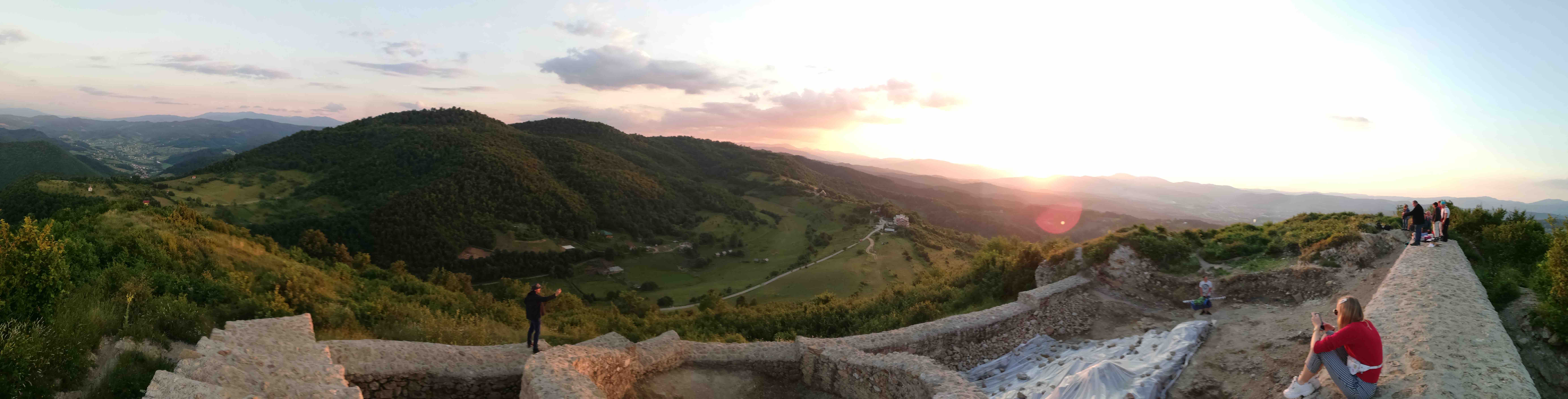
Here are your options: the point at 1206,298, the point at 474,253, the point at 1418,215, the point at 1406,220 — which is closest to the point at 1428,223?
the point at 1406,220

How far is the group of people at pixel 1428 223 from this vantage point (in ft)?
41.7

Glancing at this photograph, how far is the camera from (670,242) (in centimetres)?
8544

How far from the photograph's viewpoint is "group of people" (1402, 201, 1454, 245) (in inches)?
500

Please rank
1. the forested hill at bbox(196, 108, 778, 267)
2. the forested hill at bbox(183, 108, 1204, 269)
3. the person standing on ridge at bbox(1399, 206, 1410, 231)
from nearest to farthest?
the person standing on ridge at bbox(1399, 206, 1410, 231), the forested hill at bbox(196, 108, 778, 267), the forested hill at bbox(183, 108, 1204, 269)

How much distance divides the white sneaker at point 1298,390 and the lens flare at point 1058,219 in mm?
115013

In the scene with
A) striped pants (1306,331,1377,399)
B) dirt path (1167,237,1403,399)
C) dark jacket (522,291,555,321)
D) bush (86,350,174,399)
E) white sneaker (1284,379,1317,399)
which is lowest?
bush (86,350,174,399)

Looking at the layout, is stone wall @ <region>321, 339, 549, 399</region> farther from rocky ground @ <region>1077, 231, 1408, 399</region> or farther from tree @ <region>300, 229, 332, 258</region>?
tree @ <region>300, 229, 332, 258</region>

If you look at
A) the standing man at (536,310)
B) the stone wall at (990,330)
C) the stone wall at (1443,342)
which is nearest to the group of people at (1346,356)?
the stone wall at (1443,342)

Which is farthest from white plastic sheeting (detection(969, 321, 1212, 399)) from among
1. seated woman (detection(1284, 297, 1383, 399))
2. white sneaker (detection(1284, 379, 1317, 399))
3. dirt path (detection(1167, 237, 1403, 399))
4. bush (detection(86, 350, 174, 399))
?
bush (detection(86, 350, 174, 399))

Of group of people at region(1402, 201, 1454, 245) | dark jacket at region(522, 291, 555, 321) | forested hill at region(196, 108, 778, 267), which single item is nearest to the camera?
dark jacket at region(522, 291, 555, 321)

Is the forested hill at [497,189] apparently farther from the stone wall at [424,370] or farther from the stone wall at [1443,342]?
the stone wall at [1443,342]

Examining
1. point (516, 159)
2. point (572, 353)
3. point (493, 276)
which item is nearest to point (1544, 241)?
point (572, 353)

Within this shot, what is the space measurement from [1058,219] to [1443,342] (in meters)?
134

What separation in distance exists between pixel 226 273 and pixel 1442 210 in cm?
2848
